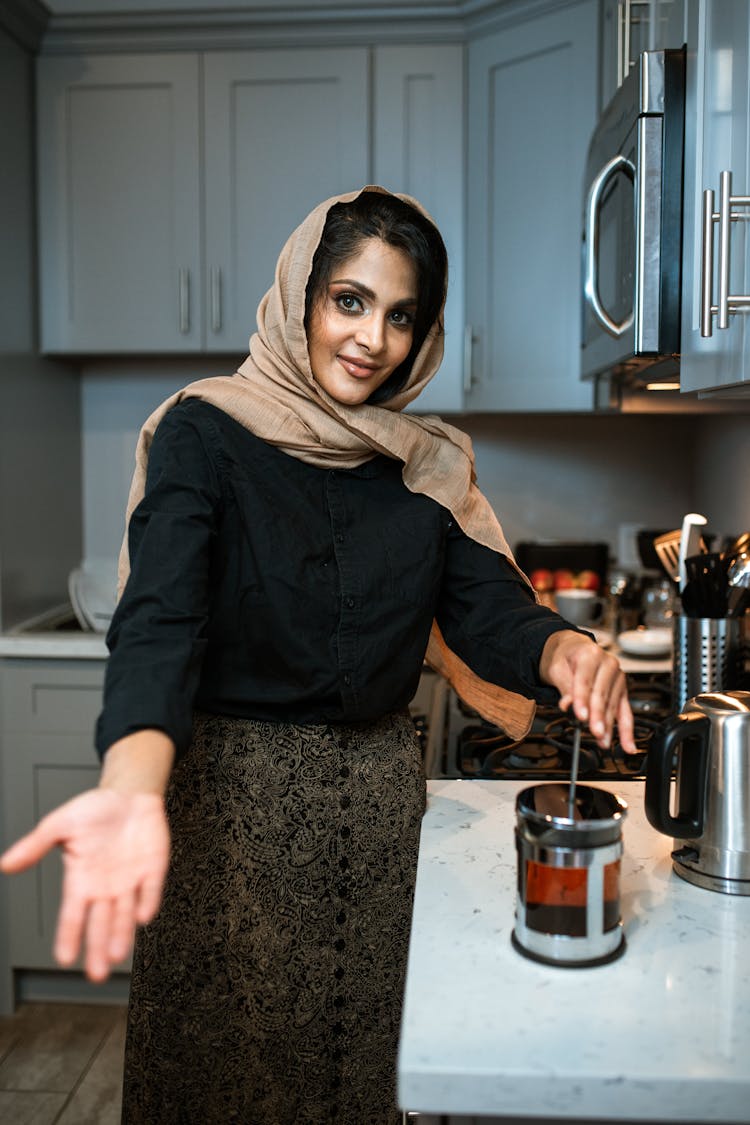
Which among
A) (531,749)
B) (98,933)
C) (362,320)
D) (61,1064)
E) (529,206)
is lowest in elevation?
(61,1064)

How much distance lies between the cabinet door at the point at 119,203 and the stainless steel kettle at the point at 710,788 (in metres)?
2.04

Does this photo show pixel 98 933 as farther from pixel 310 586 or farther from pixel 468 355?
pixel 468 355

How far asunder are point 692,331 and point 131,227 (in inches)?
73.2

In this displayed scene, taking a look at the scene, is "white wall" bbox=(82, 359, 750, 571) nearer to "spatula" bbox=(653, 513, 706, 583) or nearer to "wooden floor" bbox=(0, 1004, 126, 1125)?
"spatula" bbox=(653, 513, 706, 583)

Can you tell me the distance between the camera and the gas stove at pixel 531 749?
150cm

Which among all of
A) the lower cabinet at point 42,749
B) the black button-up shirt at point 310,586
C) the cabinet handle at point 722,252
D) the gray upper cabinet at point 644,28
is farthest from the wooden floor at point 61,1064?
the gray upper cabinet at point 644,28

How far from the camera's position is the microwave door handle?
4.86ft

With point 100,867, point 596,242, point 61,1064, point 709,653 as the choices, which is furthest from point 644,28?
point 61,1064

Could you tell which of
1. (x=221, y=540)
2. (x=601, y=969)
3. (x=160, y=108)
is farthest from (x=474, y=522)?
(x=160, y=108)

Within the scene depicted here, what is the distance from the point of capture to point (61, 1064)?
7.56 ft

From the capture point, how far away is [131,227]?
107 inches

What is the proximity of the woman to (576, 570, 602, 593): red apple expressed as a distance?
63.0 inches

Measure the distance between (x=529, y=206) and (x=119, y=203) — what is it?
1045 millimetres

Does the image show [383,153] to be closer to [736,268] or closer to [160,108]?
[160,108]
